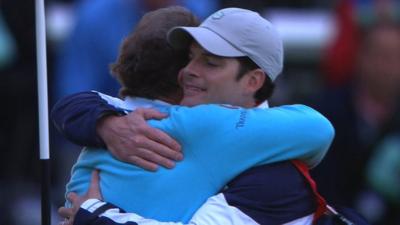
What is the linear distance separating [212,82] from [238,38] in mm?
144

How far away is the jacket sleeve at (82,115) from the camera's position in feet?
14.3

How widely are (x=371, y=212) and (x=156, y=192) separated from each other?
3.44 metres

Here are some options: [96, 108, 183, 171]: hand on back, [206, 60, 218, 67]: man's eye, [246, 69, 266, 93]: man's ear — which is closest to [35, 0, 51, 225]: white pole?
[96, 108, 183, 171]: hand on back

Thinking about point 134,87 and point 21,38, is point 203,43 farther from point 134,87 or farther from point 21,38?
point 21,38

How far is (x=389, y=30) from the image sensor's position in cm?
790

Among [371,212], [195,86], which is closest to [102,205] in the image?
[195,86]

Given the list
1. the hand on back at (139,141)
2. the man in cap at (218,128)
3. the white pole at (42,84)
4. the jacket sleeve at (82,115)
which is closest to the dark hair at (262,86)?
the man in cap at (218,128)

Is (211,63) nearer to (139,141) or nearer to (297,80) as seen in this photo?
(139,141)

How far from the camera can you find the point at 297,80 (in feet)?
32.9

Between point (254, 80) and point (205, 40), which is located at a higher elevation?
point (205, 40)

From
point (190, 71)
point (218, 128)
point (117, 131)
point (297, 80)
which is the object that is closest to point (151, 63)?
point (190, 71)

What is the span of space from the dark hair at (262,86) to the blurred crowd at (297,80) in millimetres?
2056

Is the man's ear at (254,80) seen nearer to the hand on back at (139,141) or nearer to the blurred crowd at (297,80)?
the hand on back at (139,141)

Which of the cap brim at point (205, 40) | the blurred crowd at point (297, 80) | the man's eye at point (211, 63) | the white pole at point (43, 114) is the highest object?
the cap brim at point (205, 40)
